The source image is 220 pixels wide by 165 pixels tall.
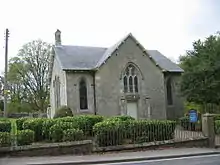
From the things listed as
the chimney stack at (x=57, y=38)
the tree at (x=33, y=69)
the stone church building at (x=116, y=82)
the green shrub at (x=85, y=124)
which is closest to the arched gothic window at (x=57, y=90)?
the stone church building at (x=116, y=82)

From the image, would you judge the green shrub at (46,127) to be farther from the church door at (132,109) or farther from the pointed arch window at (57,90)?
the pointed arch window at (57,90)

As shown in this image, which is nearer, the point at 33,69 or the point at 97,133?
the point at 97,133

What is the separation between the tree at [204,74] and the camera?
26.8m

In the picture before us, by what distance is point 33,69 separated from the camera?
5228cm

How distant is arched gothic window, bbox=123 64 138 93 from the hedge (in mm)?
13057

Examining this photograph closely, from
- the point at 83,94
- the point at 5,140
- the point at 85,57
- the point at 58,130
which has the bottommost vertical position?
the point at 5,140

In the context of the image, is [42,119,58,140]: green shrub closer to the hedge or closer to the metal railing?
the metal railing

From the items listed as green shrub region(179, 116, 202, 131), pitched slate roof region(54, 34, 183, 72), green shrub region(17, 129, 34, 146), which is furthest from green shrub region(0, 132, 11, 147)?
pitched slate roof region(54, 34, 183, 72)

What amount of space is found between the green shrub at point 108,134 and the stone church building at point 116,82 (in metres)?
12.3

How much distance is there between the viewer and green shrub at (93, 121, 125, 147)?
17.2 meters

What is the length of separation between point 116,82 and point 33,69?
2468cm

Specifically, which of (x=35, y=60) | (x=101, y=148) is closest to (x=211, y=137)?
(x=101, y=148)

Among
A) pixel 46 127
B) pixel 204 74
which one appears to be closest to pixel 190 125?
pixel 204 74

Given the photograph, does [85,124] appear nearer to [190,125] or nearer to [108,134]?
[108,134]
